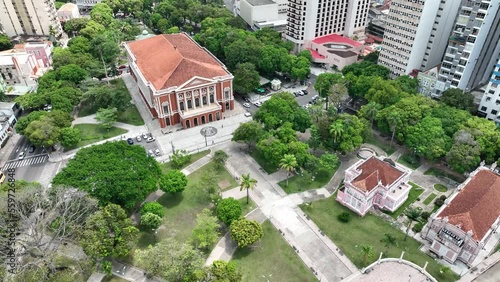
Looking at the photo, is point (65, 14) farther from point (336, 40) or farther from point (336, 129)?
point (336, 129)

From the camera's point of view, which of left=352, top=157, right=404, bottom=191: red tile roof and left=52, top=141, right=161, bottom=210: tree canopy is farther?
left=352, top=157, right=404, bottom=191: red tile roof

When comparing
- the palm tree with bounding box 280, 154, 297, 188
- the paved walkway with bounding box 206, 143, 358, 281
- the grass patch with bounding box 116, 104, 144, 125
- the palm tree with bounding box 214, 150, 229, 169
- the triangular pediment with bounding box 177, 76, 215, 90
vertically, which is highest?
the triangular pediment with bounding box 177, 76, 215, 90

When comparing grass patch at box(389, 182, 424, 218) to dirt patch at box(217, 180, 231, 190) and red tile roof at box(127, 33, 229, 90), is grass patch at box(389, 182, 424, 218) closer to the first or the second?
dirt patch at box(217, 180, 231, 190)

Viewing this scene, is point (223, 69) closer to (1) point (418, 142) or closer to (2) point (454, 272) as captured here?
(1) point (418, 142)

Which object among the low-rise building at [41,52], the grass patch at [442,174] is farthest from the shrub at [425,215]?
the low-rise building at [41,52]

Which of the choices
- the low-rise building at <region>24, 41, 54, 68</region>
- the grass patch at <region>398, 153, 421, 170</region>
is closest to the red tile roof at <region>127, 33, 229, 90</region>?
the low-rise building at <region>24, 41, 54, 68</region>

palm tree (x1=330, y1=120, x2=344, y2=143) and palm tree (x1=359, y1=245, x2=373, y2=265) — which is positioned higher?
palm tree (x1=330, y1=120, x2=344, y2=143)

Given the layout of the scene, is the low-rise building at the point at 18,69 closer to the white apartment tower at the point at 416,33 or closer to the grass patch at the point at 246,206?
the grass patch at the point at 246,206
